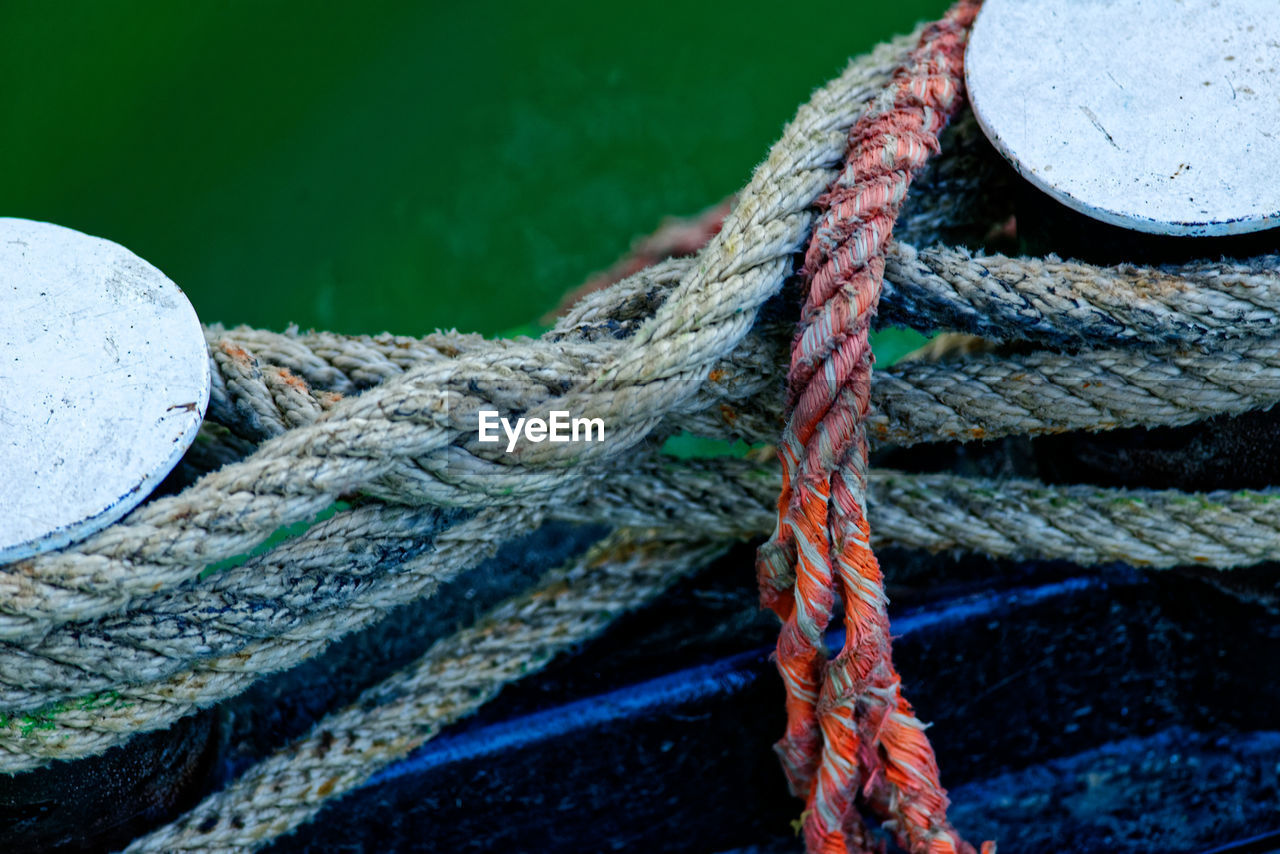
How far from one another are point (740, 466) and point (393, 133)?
4.31 ft

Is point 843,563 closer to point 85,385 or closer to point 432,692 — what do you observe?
point 432,692

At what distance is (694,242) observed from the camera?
2.14m

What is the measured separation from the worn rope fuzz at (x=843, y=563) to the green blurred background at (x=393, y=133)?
4.22 feet

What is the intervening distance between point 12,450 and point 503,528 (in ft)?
1.35

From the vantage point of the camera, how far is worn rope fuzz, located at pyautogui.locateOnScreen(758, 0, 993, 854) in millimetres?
893

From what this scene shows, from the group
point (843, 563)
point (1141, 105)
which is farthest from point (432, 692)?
point (1141, 105)

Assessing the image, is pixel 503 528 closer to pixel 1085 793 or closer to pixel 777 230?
pixel 777 230

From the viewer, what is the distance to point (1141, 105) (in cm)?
98

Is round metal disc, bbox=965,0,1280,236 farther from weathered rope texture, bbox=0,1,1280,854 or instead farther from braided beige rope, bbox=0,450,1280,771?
braided beige rope, bbox=0,450,1280,771

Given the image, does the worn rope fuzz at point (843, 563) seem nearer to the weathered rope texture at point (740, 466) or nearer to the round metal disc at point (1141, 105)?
the weathered rope texture at point (740, 466)

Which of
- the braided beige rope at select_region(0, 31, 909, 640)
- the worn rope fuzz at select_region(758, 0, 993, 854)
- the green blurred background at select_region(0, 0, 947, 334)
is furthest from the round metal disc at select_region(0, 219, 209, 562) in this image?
the green blurred background at select_region(0, 0, 947, 334)

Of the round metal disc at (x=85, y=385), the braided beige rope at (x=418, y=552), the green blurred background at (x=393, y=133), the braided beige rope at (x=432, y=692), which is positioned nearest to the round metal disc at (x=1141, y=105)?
the braided beige rope at (x=418, y=552)

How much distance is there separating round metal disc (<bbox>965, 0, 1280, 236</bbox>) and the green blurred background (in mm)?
1173

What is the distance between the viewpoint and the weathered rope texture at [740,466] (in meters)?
0.89
